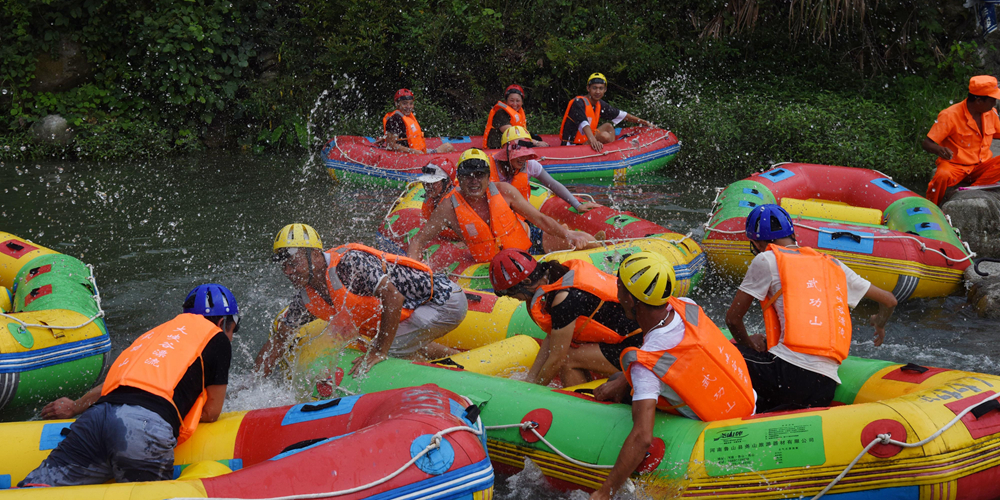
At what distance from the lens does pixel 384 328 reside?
181 inches

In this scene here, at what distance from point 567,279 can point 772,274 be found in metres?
1.06

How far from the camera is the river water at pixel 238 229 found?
572cm

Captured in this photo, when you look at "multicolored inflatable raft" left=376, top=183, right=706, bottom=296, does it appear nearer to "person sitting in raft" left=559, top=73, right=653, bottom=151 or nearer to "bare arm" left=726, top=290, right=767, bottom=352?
"bare arm" left=726, top=290, right=767, bottom=352

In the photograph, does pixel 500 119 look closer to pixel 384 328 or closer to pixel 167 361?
pixel 384 328

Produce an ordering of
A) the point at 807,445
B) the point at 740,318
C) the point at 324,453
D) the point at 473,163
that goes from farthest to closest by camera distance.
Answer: the point at 473,163
the point at 740,318
the point at 807,445
the point at 324,453

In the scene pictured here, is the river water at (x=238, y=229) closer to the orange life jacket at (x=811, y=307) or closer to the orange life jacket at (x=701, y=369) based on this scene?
the orange life jacket at (x=701, y=369)

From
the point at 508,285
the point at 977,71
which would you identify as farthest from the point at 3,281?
the point at 977,71

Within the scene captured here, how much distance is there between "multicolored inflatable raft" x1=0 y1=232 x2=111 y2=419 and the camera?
474cm

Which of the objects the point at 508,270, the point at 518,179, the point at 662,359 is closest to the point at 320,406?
the point at 508,270

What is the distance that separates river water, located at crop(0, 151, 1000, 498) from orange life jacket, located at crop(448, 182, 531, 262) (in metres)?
1.77

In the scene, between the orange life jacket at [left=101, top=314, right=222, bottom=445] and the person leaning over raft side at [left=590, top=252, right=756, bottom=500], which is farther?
the orange life jacket at [left=101, top=314, right=222, bottom=445]

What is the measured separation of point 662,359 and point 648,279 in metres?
0.35

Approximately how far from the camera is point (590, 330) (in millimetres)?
4355

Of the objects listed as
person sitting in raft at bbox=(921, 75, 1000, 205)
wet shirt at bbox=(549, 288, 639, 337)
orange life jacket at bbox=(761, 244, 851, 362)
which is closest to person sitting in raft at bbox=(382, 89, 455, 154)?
person sitting in raft at bbox=(921, 75, 1000, 205)
